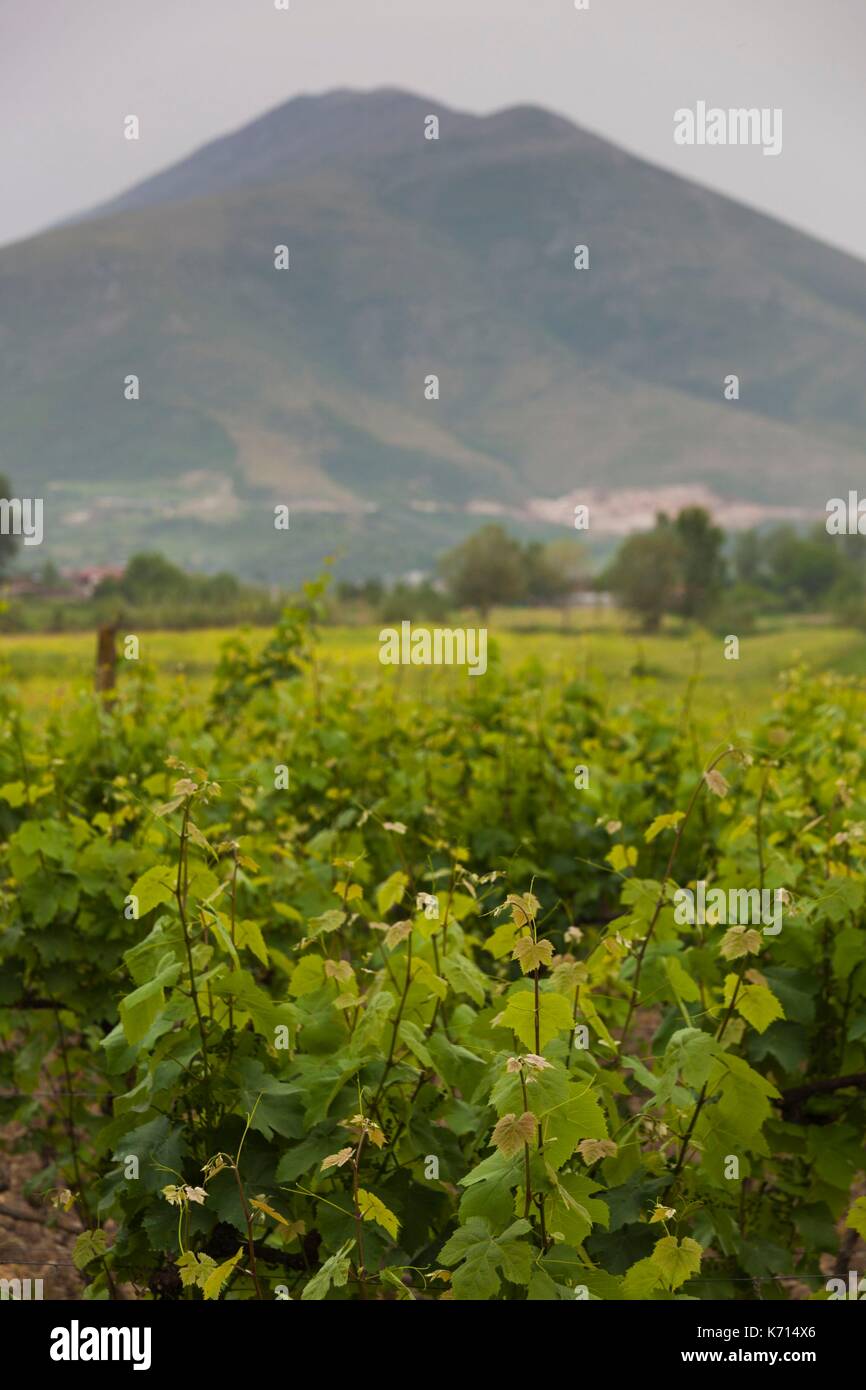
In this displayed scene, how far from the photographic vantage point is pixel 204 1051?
2684 millimetres

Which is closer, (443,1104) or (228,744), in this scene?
(443,1104)

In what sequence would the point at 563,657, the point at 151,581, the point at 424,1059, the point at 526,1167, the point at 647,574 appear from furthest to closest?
the point at 647,574
the point at 151,581
the point at 563,657
the point at 424,1059
the point at 526,1167

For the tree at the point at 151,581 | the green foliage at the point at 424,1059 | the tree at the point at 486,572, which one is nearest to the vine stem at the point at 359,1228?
the green foliage at the point at 424,1059

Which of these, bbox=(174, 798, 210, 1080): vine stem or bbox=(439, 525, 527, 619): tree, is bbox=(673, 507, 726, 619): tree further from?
bbox=(174, 798, 210, 1080): vine stem

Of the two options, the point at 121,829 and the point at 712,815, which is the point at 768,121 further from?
the point at 121,829

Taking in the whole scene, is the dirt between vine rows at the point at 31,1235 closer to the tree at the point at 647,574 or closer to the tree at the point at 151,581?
the tree at the point at 151,581

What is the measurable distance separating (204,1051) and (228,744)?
13.7 ft

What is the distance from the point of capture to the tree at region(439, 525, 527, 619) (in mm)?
120562

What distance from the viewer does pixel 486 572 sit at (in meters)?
123

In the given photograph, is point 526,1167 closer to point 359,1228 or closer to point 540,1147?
point 540,1147

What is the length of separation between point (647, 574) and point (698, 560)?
6.86 meters

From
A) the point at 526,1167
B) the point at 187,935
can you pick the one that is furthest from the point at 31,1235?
the point at 526,1167
